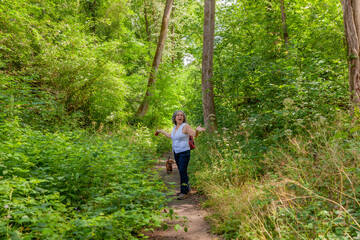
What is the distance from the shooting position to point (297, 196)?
3.51 meters

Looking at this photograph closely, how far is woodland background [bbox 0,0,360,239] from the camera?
9.77ft

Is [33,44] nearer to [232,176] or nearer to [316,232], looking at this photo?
[232,176]

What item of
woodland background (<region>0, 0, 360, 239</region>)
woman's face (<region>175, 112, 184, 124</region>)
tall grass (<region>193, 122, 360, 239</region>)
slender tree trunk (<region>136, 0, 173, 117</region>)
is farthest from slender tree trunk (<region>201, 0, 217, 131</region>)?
slender tree trunk (<region>136, 0, 173, 117</region>)

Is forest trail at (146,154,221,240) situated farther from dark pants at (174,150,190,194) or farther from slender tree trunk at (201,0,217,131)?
slender tree trunk at (201,0,217,131)

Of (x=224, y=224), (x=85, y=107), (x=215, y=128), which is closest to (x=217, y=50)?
(x=215, y=128)

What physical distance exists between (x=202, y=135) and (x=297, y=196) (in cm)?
710

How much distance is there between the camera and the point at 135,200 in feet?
11.9

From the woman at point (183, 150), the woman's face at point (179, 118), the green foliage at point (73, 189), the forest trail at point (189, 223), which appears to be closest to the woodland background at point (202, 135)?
the green foliage at point (73, 189)

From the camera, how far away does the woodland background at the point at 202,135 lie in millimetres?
2977

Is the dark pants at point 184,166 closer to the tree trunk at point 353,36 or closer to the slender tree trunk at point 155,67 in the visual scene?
the tree trunk at point 353,36

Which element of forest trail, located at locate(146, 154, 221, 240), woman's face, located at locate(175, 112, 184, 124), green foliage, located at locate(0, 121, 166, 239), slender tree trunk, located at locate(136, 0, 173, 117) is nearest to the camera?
green foliage, located at locate(0, 121, 166, 239)

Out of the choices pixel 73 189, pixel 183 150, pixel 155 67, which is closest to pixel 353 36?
pixel 183 150

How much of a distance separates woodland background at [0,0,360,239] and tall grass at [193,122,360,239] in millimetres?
31

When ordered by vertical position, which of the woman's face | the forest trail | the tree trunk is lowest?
the forest trail
